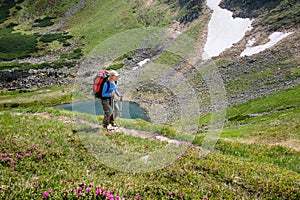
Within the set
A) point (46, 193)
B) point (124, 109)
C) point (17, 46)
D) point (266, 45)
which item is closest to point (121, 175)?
point (46, 193)

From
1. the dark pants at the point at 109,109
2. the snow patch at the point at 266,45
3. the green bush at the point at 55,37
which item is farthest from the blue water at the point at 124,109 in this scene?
the green bush at the point at 55,37

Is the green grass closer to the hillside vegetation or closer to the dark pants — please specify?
the hillside vegetation

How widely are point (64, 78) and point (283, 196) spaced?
128 metres

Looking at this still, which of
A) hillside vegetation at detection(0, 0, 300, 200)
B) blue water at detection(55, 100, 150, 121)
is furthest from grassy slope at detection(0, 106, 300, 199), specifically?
blue water at detection(55, 100, 150, 121)

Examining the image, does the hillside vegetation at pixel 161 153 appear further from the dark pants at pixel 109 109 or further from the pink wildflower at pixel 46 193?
the dark pants at pixel 109 109

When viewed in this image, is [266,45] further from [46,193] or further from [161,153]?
[46,193]

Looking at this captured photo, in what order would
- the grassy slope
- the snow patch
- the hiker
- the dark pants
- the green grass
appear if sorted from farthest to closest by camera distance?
1. the snow patch
2. the green grass
3. the dark pants
4. the hiker
5. the grassy slope

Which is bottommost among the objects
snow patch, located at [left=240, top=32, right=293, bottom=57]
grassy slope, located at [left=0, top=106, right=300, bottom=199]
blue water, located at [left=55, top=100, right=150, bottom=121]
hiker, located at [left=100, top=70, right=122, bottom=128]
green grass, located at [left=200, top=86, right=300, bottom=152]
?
blue water, located at [left=55, top=100, right=150, bottom=121]

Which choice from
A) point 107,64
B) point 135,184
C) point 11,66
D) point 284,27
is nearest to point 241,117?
point 135,184

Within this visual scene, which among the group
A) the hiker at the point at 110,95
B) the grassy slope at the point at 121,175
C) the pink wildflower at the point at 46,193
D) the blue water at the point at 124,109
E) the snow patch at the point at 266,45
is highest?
the hiker at the point at 110,95

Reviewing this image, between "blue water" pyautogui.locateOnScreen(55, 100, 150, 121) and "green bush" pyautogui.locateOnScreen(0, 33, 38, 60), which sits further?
"green bush" pyautogui.locateOnScreen(0, 33, 38, 60)

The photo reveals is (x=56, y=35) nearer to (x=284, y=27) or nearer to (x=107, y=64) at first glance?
(x=107, y=64)

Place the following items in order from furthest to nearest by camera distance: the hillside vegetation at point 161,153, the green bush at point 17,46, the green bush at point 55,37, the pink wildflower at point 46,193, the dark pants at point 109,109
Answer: the green bush at point 55,37
the green bush at point 17,46
the dark pants at point 109,109
the hillside vegetation at point 161,153
the pink wildflower at point 46,193

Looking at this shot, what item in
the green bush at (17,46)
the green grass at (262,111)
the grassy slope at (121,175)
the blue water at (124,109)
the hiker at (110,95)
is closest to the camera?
the grassy slope at (121,175)
